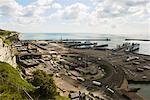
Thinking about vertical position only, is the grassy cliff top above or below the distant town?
above

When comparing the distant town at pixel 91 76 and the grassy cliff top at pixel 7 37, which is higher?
the grassy cliff top at pixel 7 37

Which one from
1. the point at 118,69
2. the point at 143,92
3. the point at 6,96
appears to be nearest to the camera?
the point at 6,96

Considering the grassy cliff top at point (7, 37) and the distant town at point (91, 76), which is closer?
the grassy cliff top at point (7, 37)

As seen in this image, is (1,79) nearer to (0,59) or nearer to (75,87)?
(0,59)

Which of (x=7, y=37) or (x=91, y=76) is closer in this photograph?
(x=7, y=37)

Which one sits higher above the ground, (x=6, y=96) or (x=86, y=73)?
(x=6, y=96)

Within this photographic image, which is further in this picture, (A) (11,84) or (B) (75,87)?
(B) (75,87)

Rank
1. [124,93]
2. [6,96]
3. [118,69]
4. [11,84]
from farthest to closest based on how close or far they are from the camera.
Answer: [118,69] < [124,93] < [11,84] < [6,96]

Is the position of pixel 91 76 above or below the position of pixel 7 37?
below

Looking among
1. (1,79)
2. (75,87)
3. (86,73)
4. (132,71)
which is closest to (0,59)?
(1,79)

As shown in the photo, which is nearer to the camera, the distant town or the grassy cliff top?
the grassy cliff top

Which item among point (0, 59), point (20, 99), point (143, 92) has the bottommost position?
point (143, 92)
